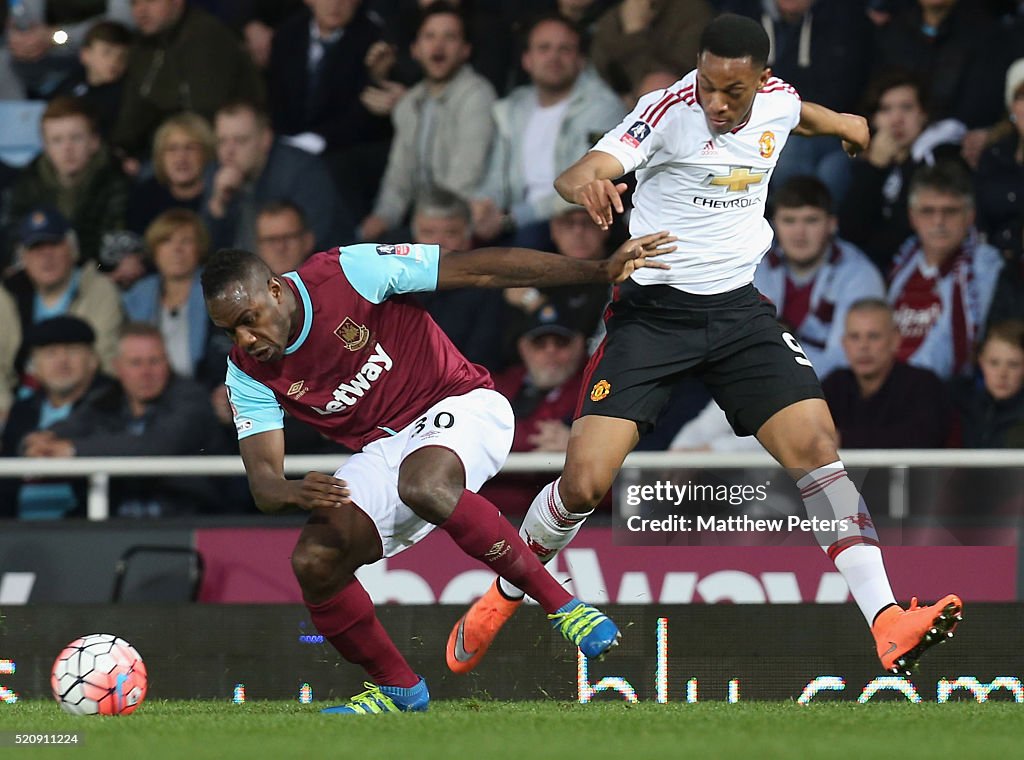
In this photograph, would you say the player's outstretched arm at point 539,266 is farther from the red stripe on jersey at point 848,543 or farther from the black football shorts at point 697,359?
the red stripe on jersey at point 848,543

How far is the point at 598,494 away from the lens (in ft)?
21.1

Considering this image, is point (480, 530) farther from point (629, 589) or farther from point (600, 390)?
point (629, 589)

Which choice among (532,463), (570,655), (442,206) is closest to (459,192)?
(442,206)

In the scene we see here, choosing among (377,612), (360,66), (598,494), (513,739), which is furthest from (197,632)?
(360,66)

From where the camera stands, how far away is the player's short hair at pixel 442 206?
9.45m

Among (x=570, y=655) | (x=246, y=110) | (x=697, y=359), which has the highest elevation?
(x=246, y=110)

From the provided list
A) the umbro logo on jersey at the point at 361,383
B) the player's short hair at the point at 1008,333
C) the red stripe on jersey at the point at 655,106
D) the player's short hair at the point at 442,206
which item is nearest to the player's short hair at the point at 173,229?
the player's short hair at the point at 442,206

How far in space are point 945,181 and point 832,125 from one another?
8.35 feet

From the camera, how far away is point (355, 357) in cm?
618

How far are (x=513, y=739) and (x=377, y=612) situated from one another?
2.07m

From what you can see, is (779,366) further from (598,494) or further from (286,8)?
(286,8)

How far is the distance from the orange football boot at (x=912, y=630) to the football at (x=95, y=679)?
2636 millimetres

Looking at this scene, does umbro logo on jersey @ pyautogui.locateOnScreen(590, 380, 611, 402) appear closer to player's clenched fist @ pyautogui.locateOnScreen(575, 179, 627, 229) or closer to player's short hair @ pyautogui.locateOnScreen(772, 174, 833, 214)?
player's clenched fist @ pyautogui.locateOnScreen(575, 179, 627, 229)

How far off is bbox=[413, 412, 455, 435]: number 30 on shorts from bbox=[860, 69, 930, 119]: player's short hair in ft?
12.8
